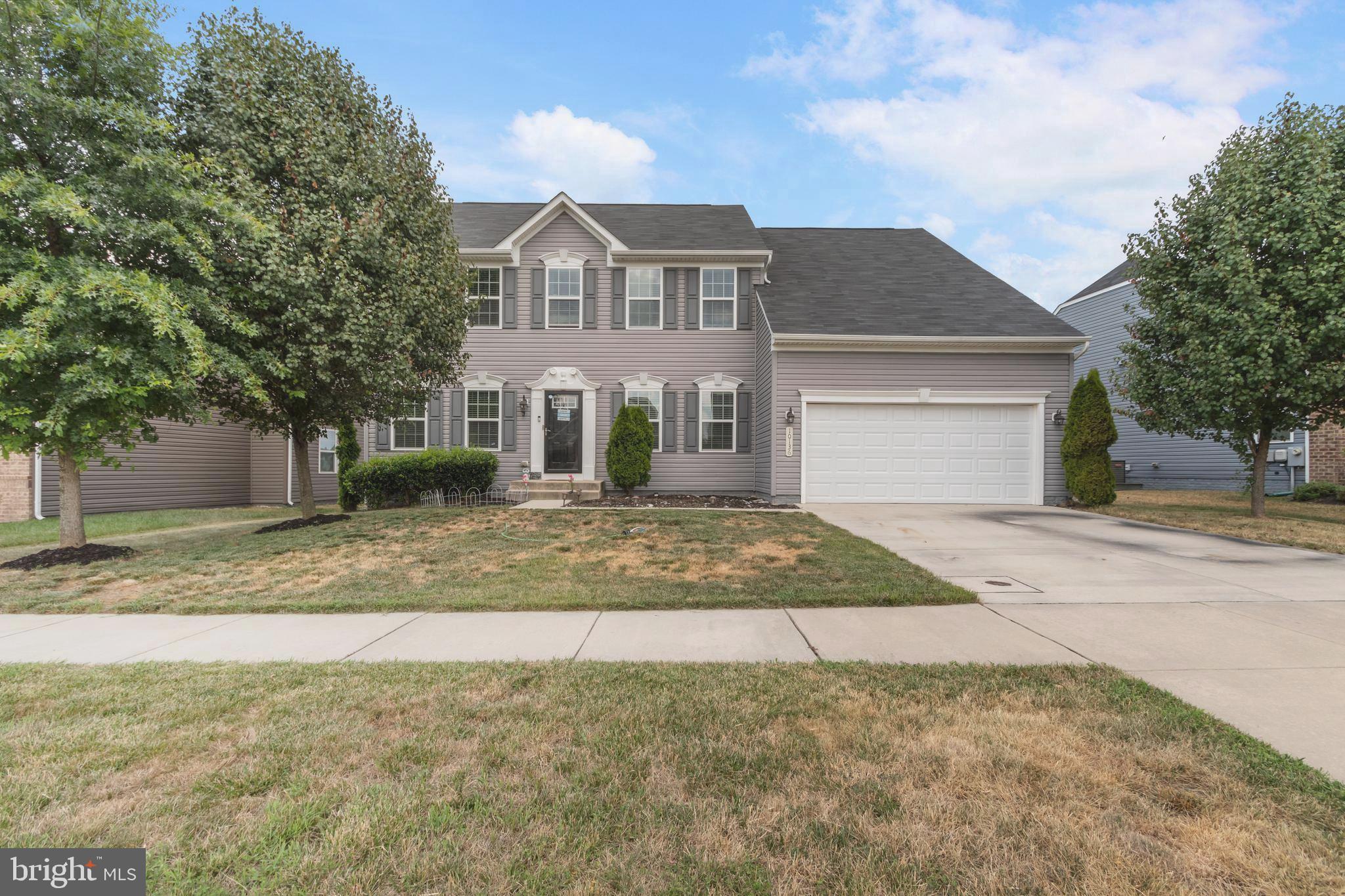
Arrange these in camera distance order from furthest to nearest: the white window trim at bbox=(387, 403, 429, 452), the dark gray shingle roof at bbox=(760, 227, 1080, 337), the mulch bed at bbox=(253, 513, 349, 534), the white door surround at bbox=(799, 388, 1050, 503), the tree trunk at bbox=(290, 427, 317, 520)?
the white window trim at bbox=(387, 403, 429, 452) → the dark gray shingle roof at bbox=(760, 227, 1080, 337) → the white door surround at bbox=(799, 388, 1050, 503) → the tree trunk at bbox=(290, 427, 317, 520) → the mulch bed at bbox=(253, 513, 349, 534)

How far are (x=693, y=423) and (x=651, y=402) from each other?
45.0 inches

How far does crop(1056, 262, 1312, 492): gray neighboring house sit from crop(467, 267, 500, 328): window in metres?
14.4

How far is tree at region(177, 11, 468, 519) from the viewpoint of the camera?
8227 millimetres

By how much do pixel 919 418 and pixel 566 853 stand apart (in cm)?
1240

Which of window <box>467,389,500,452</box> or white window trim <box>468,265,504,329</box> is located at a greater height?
white window trim <box>468,265,504,329</box>

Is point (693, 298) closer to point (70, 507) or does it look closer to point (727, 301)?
point (727, 301)

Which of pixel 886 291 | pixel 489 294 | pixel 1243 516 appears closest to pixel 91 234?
pixel 489 294

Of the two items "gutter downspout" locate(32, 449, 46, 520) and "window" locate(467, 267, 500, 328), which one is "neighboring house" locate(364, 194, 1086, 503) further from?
"gutter downspout" locate(32, 449, 46, 520)

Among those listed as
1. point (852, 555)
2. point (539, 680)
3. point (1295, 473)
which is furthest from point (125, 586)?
point (1295, 473)

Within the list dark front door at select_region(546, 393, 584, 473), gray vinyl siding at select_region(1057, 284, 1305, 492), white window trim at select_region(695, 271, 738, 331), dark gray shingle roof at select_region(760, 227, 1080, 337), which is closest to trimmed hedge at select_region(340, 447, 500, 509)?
dark front door at select_region(546, 393, 584, 473)

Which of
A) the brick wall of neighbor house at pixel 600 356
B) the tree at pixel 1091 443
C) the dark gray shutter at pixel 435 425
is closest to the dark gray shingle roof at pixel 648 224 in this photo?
the brick wall of neighbor house at pixel 600 356

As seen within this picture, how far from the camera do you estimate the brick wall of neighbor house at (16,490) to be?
11.9m

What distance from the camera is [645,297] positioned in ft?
46.5

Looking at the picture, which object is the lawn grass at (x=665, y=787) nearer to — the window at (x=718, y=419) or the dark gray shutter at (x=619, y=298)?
the window at (x=718, y=419)
